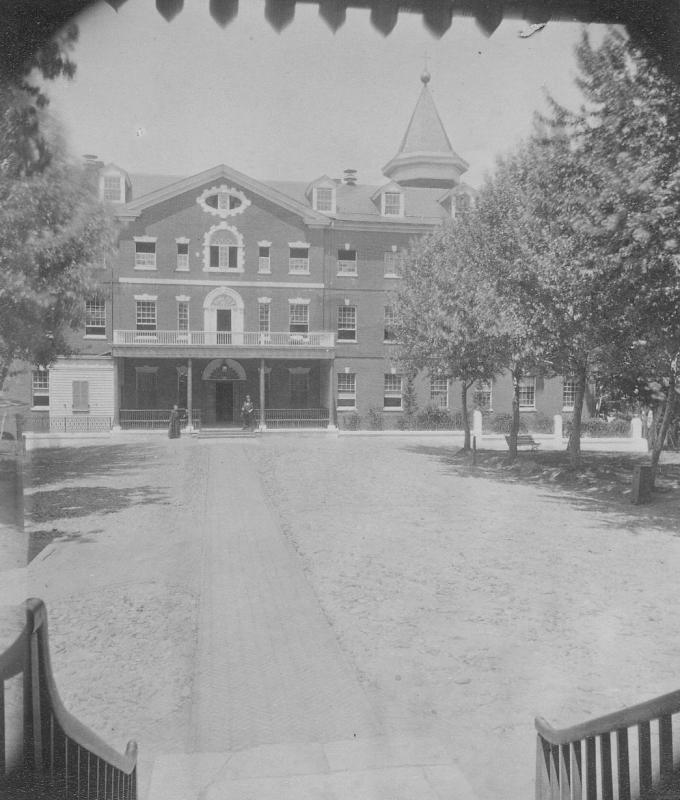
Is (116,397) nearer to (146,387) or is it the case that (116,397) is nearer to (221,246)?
(146,387)

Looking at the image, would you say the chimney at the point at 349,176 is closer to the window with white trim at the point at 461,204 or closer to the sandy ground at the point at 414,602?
the sandy ground at the point at 414,602

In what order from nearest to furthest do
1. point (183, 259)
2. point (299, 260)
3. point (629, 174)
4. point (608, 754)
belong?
1. point (608, 754)
2. point (629, 174)
3. point (183, 259)
4. point (299, 260)

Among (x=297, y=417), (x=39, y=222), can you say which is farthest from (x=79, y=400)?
(x=297, y=417)

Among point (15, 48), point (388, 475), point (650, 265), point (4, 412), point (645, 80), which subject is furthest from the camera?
point (388, 475)

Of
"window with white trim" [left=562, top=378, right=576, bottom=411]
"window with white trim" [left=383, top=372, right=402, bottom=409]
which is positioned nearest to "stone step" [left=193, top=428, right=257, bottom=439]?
"window with white trim" [left=383, top=372, right=402, bottom=409]

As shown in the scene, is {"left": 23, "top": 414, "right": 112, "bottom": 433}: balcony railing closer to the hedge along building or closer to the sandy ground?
the hedge along building

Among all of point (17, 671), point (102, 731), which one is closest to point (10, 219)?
point (17, 671)

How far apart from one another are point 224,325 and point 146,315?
4.28 meters

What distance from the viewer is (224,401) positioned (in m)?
28.3

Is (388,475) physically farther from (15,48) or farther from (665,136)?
(15,48)

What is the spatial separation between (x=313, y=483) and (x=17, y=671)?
10.7 metres

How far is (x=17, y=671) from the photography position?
2229mm

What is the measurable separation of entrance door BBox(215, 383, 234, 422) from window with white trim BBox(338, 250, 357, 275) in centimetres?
686

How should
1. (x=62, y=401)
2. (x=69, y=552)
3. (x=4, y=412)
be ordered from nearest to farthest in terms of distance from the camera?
(x=69, y=552) → (x=4, y=412) → (x=62, y=401)
